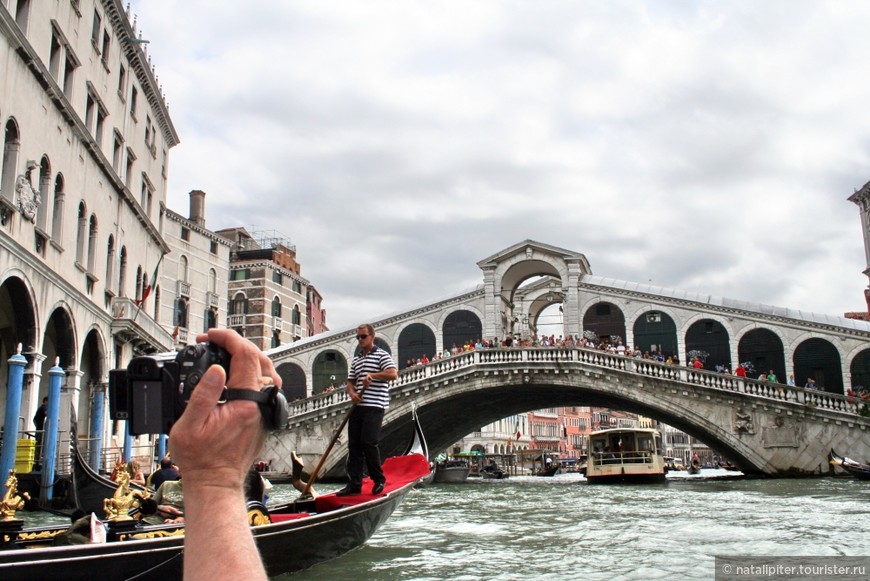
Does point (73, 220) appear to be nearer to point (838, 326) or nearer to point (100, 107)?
point (100, 107)

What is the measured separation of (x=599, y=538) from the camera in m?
6.21

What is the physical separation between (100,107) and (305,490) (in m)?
9.63

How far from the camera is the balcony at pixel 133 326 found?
13.3 metres

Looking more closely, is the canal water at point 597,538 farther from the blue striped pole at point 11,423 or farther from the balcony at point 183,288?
the balcony at point 183,288

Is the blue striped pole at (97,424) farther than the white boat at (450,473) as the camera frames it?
No

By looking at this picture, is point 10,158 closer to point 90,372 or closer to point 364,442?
point 90,372

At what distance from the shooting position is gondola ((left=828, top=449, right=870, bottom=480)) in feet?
46.5

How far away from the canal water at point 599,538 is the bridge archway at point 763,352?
9.80 metres

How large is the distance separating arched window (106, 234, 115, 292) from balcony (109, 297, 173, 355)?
337mm

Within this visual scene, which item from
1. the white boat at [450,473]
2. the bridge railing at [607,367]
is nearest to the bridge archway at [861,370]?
the bridge railing at [607,367]

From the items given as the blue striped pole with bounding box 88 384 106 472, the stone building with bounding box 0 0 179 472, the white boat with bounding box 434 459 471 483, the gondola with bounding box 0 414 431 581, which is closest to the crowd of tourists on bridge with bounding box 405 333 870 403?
the white boat with bounding box 434 459 471 483

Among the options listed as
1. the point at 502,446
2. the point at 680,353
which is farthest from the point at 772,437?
the point at 502,446

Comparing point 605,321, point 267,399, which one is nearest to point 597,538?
point 267,399

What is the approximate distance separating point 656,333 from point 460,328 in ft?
17.0
